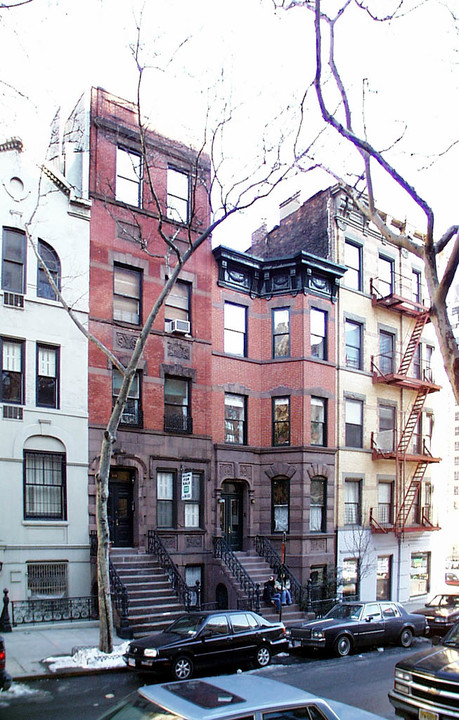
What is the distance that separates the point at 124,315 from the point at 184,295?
2632 mm

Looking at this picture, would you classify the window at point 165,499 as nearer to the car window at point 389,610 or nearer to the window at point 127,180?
the car window at point 389,610

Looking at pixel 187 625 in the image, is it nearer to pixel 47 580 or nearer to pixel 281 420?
pixel 47 580

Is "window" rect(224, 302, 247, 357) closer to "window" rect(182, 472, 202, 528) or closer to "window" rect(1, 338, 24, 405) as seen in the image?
"window" rect(182, 472, 202, 528)

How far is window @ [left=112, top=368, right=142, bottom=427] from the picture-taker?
21828 mm

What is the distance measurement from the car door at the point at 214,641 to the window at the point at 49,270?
35.5 ft

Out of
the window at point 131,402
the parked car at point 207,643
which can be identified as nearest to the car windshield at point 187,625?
the parked car at point 207,643

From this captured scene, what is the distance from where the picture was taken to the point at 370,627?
57.9 ft

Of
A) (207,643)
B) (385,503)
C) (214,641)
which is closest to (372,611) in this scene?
(214,641)

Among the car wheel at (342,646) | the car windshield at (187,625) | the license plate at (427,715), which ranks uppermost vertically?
the license plate at (427,715)

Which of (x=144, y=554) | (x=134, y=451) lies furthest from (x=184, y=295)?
(x=144, y=554)

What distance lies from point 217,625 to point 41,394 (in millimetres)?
8904

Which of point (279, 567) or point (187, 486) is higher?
point (187, 486)

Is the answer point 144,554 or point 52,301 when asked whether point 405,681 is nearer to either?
point 144,554

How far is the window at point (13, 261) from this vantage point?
1975cm
